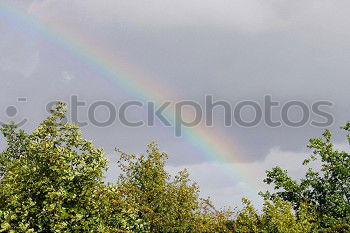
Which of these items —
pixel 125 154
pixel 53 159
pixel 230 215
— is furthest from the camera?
pixel 125 154

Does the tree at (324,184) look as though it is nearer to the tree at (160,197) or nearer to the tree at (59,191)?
the tree at (160,197)

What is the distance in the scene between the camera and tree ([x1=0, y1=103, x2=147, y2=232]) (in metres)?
18.7

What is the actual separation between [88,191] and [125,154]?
27802 mm

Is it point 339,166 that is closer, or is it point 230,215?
point 230,215

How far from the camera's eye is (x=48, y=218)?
61.5 ft

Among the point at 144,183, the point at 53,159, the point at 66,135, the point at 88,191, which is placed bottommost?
the point at 88,191

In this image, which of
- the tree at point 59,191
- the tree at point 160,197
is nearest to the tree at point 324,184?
the tree at point 160,197

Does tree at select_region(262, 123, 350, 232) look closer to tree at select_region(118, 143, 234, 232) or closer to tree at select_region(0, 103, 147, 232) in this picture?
tree at select_region(118, 143, 234, 232)

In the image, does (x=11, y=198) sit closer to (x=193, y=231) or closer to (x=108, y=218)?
(x=108, y=218)

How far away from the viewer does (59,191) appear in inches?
742

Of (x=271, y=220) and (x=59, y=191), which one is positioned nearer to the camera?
(x=59, y=191)

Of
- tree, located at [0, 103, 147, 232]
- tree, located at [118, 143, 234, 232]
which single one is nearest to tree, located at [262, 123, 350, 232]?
tree, located at [118, 143, 234, 232]

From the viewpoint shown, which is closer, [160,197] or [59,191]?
[59,191]

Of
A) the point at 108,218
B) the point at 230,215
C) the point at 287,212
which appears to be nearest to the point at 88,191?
the point at 108,218
